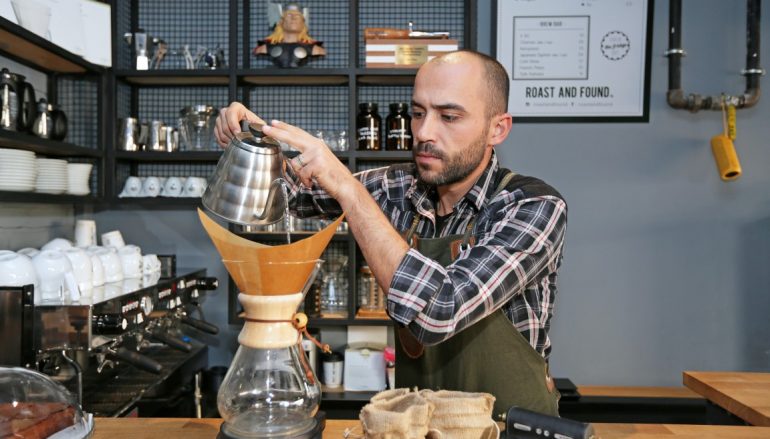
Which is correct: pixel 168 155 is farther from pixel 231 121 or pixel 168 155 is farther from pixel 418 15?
pixel 231 121

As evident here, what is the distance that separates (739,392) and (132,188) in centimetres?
251

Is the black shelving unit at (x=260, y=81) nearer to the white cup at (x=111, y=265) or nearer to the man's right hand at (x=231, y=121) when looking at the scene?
the white cup at (x=111, y=265)

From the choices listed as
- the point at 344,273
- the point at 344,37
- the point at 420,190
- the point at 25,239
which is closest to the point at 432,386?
the point at 420,190

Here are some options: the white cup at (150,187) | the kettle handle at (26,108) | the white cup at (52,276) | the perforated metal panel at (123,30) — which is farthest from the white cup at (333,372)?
the perforated metal panel at (123,30)

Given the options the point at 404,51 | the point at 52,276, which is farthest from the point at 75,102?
the point at 404,51

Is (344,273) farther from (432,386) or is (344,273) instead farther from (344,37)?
(432,386)

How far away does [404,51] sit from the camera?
2.93m

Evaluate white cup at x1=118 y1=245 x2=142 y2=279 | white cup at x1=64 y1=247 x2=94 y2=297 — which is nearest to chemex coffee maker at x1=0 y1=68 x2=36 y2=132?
white cup at x1=64 y1=247 x2=94 y2=297

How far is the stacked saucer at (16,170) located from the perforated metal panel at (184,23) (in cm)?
112

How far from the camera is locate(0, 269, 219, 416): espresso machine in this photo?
5.50 ft

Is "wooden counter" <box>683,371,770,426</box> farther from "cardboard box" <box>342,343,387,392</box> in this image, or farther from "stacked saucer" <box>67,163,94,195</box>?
"stacked saucer" <box>67,163,94,195</box>

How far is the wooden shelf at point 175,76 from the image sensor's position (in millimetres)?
2924

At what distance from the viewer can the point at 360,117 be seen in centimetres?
300

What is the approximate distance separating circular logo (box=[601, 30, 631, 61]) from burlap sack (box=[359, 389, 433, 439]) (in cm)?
260
